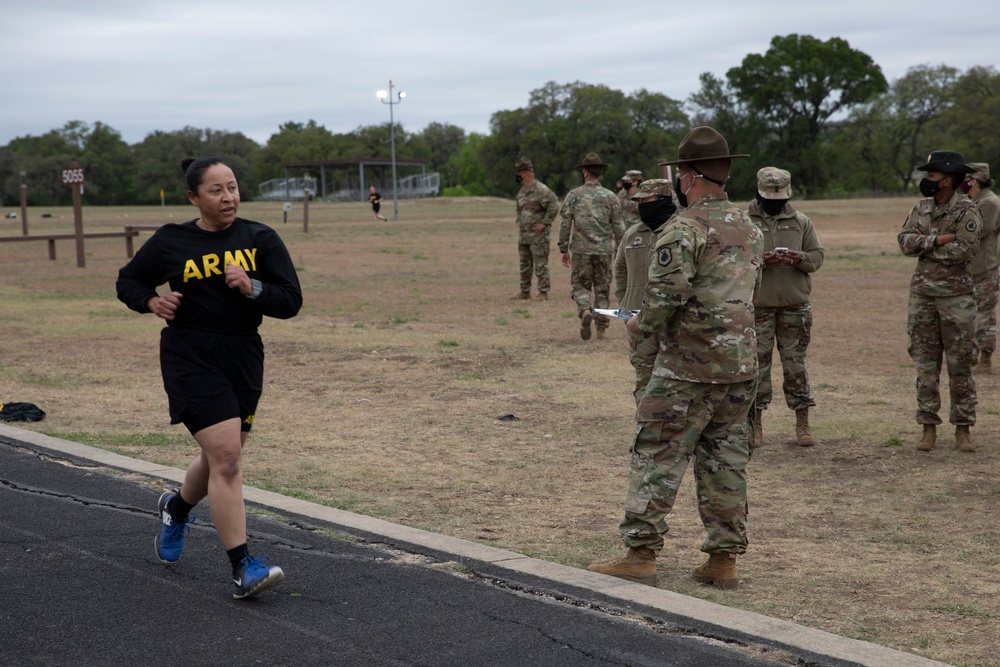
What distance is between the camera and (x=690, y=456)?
5250 mm

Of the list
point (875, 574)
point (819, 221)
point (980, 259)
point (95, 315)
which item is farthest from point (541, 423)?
point (819, 221)

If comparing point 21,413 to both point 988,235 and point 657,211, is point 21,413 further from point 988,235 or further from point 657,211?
point 988,235

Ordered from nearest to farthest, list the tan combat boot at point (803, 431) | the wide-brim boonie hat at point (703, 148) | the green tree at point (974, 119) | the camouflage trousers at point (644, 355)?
the wide-brim boonie hat at point (703, 148)
the camouflage trousers at point (644, 355)
the tan combat boot at point (803, 431)
the green tree at point (974, 119)

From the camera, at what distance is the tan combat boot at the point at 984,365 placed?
12.2 metres

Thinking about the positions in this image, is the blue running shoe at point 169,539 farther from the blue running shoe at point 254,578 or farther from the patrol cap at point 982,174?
the patrol cap at point 982,174

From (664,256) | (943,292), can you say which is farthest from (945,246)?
(664,256)

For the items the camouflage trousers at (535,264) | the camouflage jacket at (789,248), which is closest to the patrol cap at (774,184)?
the camouflage jacket at (789,248)

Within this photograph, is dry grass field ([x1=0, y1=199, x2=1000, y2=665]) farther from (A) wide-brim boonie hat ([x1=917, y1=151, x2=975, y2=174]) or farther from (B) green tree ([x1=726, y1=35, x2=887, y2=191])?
(B) green tree ([x1=726, y1=35, x2=887, y2=191])

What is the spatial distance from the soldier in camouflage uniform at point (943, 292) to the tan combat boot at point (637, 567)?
407cm

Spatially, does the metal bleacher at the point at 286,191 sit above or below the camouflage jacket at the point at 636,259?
above

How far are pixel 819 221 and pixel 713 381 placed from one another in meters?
47.6

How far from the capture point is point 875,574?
5.68 meters

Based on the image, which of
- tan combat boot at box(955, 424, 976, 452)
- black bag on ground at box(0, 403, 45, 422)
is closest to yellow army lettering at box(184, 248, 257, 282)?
black bag on ground at box(0, 403, 45, 422)

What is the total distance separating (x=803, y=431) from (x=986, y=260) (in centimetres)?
429
